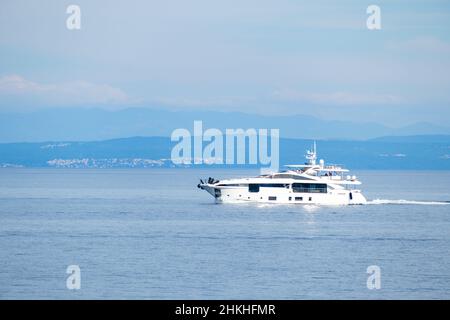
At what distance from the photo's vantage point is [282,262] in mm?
57219

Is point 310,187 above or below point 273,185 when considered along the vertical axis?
below

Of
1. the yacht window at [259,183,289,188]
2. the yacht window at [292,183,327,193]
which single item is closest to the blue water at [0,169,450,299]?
the yacht window at [259,183,289,188]

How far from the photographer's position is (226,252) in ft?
201

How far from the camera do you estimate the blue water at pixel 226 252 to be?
47.2m

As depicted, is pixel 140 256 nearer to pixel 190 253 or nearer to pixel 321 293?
pixel 190 253

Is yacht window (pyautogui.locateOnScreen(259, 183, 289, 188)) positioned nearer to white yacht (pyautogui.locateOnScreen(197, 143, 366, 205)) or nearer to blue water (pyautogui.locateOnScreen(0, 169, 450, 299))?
white yacht (pyautogui.locateOnScreen(197, 143, 366, 205))

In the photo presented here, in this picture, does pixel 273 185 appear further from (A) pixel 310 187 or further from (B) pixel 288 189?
(A) pixel 310 187

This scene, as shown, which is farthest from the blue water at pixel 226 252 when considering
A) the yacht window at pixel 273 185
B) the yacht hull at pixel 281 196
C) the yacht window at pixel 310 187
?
the yacht window at pixel 310 187

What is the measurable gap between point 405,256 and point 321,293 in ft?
52.8

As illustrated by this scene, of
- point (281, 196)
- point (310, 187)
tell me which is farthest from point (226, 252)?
point (310, 187)


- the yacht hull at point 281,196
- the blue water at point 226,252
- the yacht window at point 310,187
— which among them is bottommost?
the blue water at point 226,252

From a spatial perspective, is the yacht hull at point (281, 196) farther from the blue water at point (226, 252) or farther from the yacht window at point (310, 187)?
the blue water at point (226, 252)

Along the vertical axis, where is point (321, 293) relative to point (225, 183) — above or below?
below
